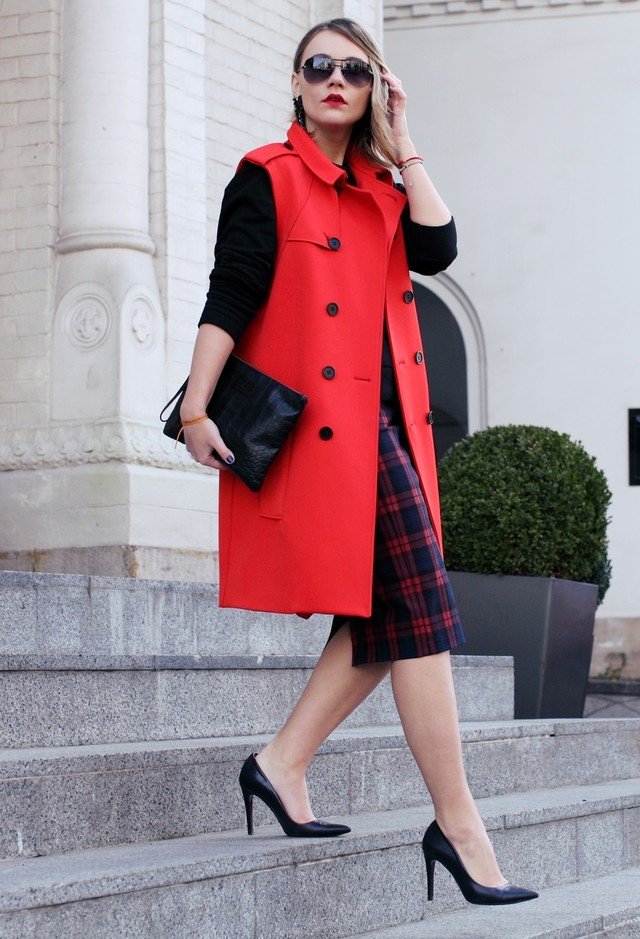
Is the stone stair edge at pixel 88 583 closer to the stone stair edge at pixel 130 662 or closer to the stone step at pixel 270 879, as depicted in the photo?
the stone stair edge at pixel 130 662

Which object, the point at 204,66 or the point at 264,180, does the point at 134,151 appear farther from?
the point at 264,180

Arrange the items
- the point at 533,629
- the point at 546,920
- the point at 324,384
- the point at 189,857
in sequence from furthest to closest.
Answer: the point at 533,629 < the point at 546,920 < the point at 324,384 < the point at 189,857

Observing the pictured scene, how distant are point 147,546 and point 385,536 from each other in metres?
3.68

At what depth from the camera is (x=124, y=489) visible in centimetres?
633

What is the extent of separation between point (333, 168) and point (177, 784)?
4.46 feet

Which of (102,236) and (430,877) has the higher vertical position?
(102,236)

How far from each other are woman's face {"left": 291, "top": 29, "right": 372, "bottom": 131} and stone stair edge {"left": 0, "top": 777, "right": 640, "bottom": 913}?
1502mm

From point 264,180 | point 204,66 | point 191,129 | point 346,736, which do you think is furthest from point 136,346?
point 264,180

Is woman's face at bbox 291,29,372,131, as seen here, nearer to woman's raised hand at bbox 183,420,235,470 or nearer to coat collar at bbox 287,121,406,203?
coat collar at bbox 287,121,406,203

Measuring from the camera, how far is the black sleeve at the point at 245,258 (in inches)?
113

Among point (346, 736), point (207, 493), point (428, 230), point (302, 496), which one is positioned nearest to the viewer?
point (302, 496)

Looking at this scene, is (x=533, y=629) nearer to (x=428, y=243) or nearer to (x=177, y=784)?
(x=177, y=784)

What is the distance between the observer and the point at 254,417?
2820 millimetres

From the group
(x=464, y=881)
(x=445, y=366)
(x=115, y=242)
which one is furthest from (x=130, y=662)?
(x=445, y=366)
